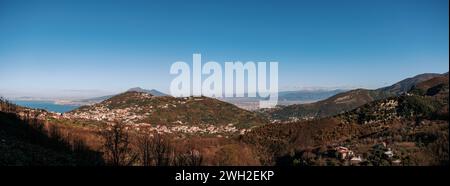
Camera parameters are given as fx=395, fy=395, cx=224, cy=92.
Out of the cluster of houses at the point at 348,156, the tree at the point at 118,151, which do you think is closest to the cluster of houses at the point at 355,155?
the cluster of houses at the point at 348,156

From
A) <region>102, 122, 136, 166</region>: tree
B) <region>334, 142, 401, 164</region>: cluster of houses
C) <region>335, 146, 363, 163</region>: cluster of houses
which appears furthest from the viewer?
<region>102, 122, 136, 166</region>: tree

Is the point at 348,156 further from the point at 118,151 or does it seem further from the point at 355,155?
the point at 118,151

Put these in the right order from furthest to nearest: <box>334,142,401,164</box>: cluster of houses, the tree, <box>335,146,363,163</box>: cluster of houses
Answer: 1. the tree
2. <box>335,146,363,163</box>: cluster of houses
3. <box>334,142,401,164</box>: cluster of houses

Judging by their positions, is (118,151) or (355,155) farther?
(118,151)

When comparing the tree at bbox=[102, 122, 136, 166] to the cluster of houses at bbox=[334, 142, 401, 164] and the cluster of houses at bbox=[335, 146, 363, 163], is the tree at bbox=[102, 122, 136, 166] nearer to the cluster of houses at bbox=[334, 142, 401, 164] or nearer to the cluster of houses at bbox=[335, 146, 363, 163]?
the cluster of houses at bbox=[335, 146, 363, 163]

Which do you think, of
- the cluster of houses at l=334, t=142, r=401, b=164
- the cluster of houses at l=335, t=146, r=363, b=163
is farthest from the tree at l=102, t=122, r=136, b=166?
the cluster of houses at l=334, t=142, r=401, b=164

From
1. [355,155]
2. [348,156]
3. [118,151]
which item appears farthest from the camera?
[118,151]

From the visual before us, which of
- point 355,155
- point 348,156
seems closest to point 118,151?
point 348,156

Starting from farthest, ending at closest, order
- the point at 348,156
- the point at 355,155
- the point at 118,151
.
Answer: the point at 118,151
the point at 355,155
the point at 348,156

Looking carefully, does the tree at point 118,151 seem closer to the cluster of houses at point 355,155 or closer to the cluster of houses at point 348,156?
the cluster of houses at point 348,156

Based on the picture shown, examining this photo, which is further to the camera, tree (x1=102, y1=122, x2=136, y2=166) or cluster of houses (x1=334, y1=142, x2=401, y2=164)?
tree (x1=102, y1=122, x2=136, y2=166)

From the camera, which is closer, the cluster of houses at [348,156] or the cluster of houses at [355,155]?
the cluster of houses at [355,155]

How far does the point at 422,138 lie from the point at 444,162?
1101 cm

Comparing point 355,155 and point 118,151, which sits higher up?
point 355,155
